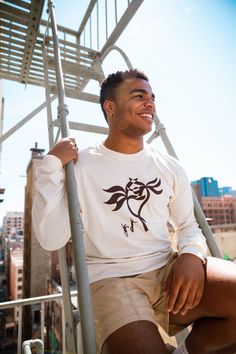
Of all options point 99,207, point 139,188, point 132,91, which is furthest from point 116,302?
point 132,91

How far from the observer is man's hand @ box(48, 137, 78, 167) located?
1165mm

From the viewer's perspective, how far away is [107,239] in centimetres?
124

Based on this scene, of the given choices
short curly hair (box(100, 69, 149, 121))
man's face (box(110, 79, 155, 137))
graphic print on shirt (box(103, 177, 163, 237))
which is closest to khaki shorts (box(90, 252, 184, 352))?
graphic print on shirt (box(103, 177, 163, 237))

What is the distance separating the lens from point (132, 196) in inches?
52.1

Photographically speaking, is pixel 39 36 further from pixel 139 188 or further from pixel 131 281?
pixel 131 281

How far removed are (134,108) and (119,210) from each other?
714 mm

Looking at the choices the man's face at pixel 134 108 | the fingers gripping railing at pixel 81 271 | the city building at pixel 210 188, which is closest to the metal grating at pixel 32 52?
the man's face at pixel 134 108

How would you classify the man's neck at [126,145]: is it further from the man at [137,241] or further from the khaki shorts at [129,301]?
the khaki shorts at [129,301]

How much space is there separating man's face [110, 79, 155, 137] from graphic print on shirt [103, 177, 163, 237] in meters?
0.39

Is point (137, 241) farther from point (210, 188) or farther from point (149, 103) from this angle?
point (210, 188)

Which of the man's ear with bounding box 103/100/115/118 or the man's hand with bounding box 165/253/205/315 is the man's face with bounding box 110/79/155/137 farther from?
the man's hand with bounding box 165/253/205/315

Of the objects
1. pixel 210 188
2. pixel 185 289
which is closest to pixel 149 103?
pixel 185 289

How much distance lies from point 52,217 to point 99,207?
0.86 feet

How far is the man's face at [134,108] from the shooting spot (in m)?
1.57
